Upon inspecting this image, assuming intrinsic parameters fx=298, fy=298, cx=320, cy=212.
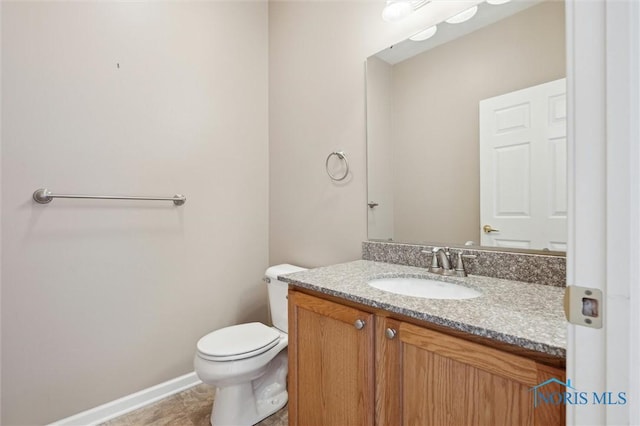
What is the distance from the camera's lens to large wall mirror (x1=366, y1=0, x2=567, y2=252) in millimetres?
1034

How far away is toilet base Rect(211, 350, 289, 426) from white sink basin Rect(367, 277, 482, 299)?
31.4 inches

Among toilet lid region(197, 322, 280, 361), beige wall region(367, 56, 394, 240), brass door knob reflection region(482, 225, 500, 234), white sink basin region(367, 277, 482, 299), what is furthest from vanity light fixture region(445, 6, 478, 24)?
toilet lid region(197, 322, 280, 361)

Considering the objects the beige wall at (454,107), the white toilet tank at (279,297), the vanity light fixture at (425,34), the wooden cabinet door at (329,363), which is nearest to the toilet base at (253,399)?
the white toilet tank at (279,297)

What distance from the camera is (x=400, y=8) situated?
1334 millimetres

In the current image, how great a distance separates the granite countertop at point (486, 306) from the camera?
63cm

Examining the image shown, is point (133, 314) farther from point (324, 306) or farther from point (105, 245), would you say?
point (324, 306)

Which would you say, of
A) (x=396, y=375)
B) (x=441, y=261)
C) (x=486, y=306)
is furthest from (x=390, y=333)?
(x=441, y=261)

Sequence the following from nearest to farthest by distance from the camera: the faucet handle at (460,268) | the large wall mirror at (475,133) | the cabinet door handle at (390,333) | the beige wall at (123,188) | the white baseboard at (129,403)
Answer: the cabinet door handle at (390,333) → the large wall mirror at (475,133) → the faucet handle at (460,268) → the beige wall at (123,188) → the white baseboard at (129,403)

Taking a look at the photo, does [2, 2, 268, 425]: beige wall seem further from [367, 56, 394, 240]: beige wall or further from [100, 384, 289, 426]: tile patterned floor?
[367, 56, 394, 240]: beige wall

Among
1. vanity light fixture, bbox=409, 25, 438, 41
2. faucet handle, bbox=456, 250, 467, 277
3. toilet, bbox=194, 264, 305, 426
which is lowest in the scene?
toilet, bbox=194, 264, 305, 426

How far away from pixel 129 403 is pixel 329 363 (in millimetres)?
1275

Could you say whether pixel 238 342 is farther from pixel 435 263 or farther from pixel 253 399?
pixel 435 263

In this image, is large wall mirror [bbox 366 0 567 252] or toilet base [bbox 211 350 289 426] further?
toilet base [bbox 211 350 289 426]

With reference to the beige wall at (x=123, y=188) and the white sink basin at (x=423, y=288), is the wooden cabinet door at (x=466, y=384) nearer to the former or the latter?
the white sink basin at (x=423, y=288)
